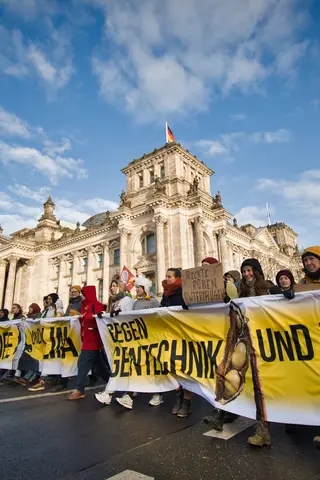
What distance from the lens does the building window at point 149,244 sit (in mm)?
32281

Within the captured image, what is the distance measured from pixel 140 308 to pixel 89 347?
4.17ft

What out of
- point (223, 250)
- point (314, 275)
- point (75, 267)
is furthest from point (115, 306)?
point (75, 267)

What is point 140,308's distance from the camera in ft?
20.9

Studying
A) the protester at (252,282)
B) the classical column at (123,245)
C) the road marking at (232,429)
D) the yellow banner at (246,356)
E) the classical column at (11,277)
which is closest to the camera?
the yellow banner at (246,356)

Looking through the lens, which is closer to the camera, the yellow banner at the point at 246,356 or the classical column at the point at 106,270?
the yellow banner at the point at 246,356

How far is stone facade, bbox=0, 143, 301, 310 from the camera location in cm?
3045

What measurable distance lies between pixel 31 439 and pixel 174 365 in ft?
7.03

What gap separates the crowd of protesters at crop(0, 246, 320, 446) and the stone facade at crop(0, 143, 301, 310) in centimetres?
2012

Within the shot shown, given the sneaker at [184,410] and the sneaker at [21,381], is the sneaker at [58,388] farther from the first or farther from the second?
the sneaker at [184,410]

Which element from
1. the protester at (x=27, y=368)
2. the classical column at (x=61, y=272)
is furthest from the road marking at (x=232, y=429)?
the classical column at (x=61, y=272)

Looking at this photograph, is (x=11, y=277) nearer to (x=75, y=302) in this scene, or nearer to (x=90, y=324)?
(x=75, y=302)

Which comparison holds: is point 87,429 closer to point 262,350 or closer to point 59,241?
point 262,350

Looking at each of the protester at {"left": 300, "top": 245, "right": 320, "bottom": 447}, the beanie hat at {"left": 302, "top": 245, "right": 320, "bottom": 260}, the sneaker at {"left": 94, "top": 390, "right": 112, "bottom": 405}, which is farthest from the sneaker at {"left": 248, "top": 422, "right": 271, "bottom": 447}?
the sneaker at {"left": 94, "top": 390, "right": 112, "bottom": 405}

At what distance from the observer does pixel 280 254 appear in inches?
2052
